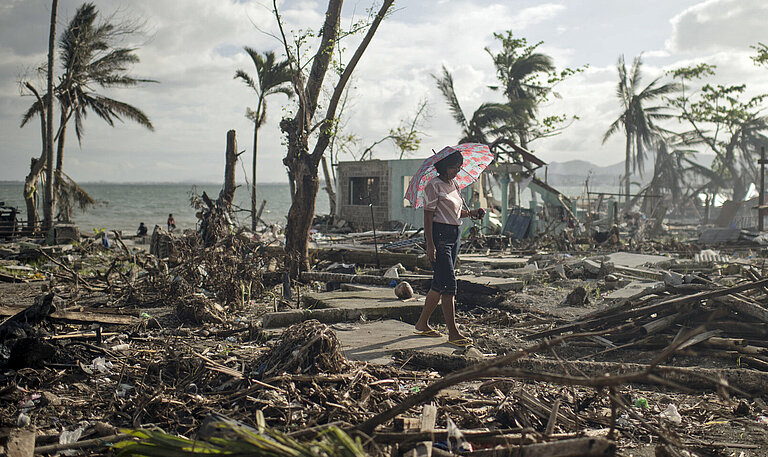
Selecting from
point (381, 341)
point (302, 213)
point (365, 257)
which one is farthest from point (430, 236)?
point (365, 257)

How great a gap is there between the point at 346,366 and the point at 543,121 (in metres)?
24.0

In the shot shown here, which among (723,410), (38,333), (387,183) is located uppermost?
(387,183)

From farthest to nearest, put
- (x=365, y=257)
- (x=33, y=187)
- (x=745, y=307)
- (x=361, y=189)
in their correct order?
(x=361, y=189), (x=33, y=187), (x=365, y=257), (x=745, y=307)

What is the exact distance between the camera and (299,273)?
30.4 ft

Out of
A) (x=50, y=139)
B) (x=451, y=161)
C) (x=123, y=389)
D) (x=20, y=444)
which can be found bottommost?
(x=123, y=389)

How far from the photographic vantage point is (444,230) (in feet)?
16.9

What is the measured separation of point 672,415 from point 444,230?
93.7 inches

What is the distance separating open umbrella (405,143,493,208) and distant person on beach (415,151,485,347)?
69 cm

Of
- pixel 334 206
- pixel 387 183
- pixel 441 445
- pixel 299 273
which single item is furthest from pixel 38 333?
pixel 334 206

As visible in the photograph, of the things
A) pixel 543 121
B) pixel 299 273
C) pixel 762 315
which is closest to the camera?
pixel 762 315

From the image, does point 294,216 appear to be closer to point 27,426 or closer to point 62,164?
point 27,426

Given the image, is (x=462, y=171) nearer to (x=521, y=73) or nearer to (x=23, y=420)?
(x=23, y=420)

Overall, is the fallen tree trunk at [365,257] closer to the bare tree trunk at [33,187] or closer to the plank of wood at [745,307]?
the plank of wood at [745,307]

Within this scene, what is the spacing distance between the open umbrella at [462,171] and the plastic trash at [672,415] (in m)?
3.02
